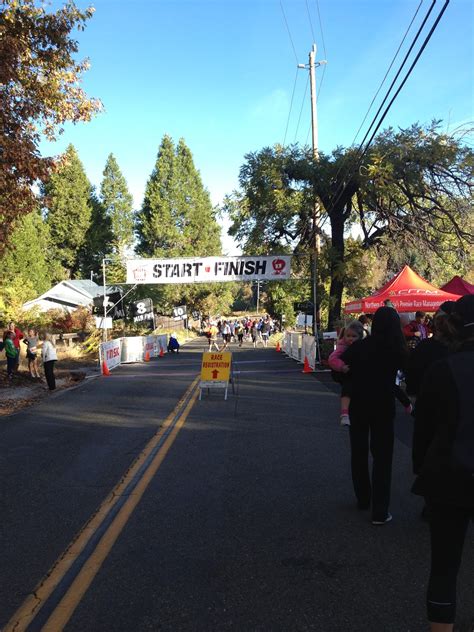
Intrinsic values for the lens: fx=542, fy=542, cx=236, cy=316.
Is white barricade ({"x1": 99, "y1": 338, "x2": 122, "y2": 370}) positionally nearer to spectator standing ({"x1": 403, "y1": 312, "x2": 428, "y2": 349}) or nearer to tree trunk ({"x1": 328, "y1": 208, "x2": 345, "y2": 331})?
tree trunk ({"x1": 328, "y1": 208, "x2": 345, "y2": 331})

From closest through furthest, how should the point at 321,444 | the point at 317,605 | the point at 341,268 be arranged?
the point at 317,605, the point at 321,444, the point at 341,268

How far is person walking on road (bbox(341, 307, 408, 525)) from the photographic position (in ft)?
14.8

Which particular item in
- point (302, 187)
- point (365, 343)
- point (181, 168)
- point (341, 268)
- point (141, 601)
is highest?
point (181, 168)

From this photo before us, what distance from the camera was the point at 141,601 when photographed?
132 inches

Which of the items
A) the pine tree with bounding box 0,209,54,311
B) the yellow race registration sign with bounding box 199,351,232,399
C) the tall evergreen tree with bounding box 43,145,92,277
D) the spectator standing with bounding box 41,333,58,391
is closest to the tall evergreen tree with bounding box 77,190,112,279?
the tall evergreen tree with bounding box 43,145,92,277

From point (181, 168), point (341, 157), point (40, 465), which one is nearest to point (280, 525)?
point (40, 465)

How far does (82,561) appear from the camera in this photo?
3932 mm

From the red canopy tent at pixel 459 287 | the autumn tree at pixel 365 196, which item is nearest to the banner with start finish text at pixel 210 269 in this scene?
the autumn tree at pixel 365 196

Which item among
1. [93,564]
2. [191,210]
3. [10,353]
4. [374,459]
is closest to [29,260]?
[191,210]

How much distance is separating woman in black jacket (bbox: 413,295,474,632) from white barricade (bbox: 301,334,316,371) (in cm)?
1613

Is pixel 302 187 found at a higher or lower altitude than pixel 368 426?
higher

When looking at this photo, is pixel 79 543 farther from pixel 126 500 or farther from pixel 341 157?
pixel 341 157

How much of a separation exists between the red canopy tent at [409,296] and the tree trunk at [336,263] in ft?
20.5

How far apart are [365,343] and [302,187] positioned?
19.1m
